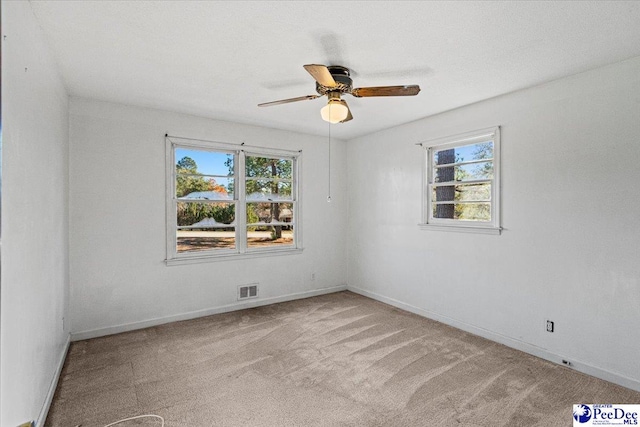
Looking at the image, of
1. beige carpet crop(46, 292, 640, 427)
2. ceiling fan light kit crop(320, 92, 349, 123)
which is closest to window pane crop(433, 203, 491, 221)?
beige carpet crop(46, 292, 640, 427)

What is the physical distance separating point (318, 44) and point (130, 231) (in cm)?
299

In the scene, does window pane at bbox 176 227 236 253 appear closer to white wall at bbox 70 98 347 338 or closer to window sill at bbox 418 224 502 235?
white wall at bbox 70 98 347 338

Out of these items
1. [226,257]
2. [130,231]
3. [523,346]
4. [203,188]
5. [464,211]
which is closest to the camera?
[523,346]

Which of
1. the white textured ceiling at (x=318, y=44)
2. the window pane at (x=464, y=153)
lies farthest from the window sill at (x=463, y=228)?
the white textured ceiling at (x=318, y=44)

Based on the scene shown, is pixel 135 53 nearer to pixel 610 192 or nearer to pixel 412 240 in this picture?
pixel 412 240

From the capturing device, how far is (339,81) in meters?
2.78

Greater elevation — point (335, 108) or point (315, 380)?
point (335, 108)

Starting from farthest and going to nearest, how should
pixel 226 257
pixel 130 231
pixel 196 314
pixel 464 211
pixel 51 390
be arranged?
pixel 226 257 → pixel 196 314 → pixel 464 211 → pixel 130 231 → pixel 51 390

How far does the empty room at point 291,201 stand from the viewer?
219 cm

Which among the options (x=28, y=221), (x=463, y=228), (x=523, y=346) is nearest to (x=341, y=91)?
(x=463, y=228)

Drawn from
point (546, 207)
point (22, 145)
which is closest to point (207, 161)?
point (22, 145)

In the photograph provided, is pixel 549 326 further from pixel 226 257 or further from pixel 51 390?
pixel 51 390

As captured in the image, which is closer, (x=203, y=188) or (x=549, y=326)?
(x=549, y=326)

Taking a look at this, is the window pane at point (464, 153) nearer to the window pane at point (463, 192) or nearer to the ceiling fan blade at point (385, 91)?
the window pane at point (463, 192)
